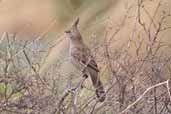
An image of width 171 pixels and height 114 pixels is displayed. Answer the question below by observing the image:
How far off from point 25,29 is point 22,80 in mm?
7193

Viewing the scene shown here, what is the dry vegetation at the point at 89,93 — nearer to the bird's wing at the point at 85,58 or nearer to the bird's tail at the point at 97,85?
the bird's tail at the point at 97,85

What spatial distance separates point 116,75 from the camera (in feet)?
16.0

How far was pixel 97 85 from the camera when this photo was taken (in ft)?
17.6

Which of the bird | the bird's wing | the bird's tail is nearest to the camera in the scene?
the bird's tail

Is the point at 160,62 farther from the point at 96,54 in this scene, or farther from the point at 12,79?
the point at 12,79

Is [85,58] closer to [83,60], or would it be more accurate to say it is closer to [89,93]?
[83,60]

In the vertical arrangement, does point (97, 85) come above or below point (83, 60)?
below

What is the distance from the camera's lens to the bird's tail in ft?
14.9

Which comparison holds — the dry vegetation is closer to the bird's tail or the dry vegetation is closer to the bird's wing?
the bird's tail

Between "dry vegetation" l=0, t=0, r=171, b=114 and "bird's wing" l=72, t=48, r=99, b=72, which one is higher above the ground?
"bird's wing" l=72, t=48, r=99, b=72

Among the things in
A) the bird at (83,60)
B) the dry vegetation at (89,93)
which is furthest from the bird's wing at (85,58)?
the dry vegetation at (89,93)

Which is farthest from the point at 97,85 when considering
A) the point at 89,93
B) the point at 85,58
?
the point at 85,58

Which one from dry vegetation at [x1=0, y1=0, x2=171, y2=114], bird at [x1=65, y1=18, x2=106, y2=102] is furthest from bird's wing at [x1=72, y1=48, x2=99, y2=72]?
dry vegetation at [x1=0, y1=0, x2=171, y2=114]

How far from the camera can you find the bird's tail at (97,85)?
4.55m
